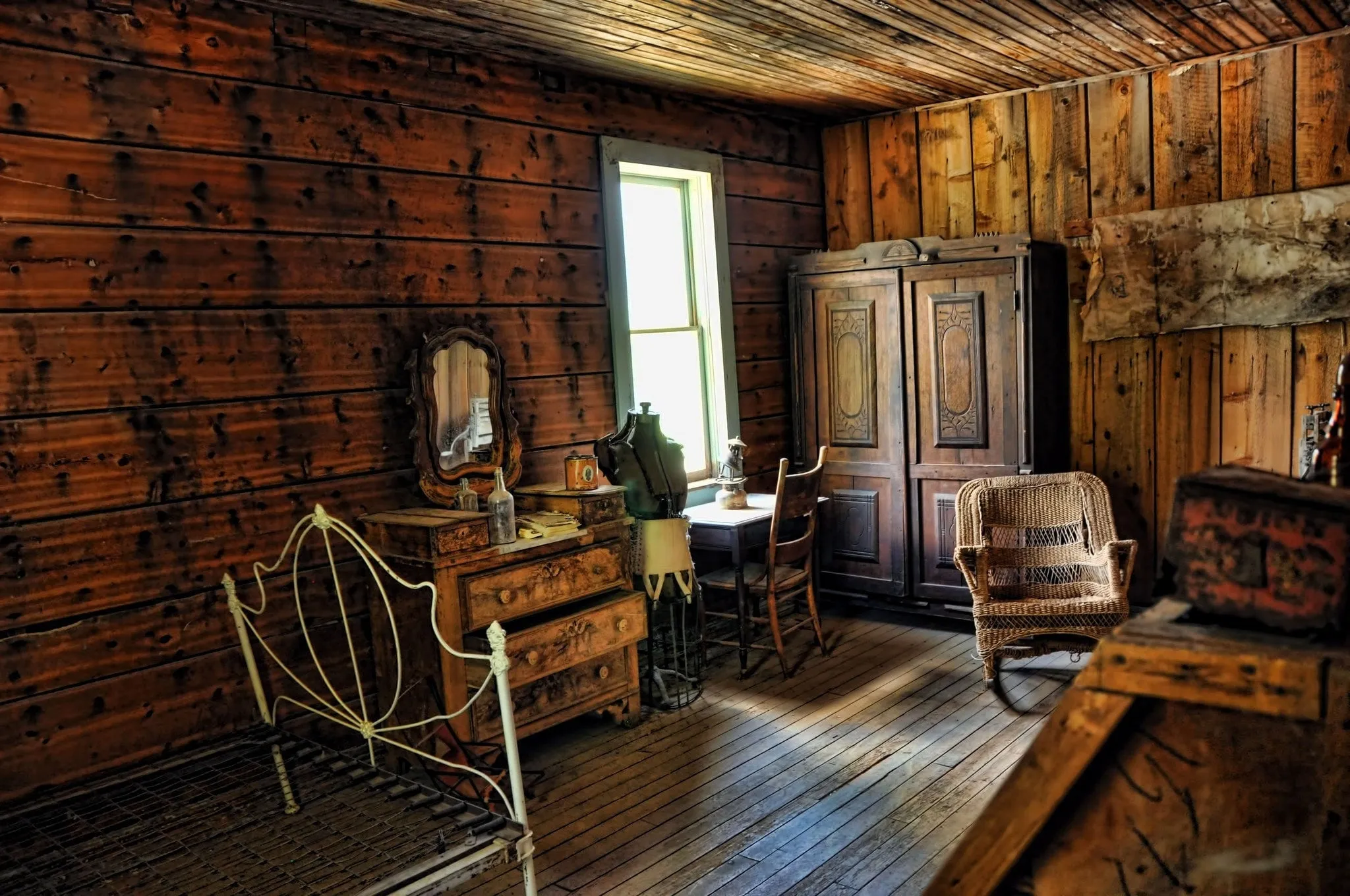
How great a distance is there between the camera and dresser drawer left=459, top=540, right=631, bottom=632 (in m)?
3.64

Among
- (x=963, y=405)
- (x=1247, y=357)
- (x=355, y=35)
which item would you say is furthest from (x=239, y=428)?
(x=1247, y=357)

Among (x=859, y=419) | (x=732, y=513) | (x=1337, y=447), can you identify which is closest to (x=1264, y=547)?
(x=1337, y=447)

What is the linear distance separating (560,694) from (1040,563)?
224 cm

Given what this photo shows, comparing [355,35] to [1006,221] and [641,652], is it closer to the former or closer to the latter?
[641,652]

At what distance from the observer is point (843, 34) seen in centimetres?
427

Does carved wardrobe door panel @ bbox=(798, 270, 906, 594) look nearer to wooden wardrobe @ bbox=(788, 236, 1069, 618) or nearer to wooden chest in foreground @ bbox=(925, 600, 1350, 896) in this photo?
wooden wardrobe @ bbox=(788, 236, 1069, 618)

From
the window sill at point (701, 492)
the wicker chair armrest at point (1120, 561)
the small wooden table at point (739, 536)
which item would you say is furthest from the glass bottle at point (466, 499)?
the wicker chair armrest at point (1120, 561)

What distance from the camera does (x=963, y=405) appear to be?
523 centimetres

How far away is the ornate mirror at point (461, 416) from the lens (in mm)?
4039

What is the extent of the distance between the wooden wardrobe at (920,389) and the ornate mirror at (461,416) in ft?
6.78

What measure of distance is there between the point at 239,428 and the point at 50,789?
1.26m

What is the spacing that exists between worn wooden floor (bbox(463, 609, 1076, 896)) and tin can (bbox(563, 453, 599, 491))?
0.99 m

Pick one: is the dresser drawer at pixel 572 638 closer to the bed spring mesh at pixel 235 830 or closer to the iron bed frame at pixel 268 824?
the iron bed frame at pixel 268 824

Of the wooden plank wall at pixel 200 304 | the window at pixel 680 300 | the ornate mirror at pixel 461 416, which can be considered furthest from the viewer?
the window at pixel 680 300
